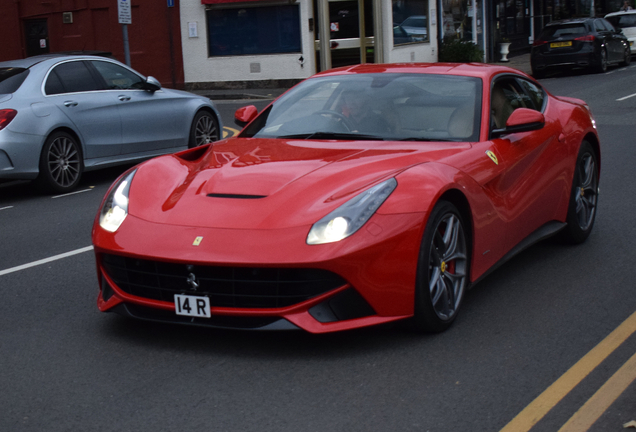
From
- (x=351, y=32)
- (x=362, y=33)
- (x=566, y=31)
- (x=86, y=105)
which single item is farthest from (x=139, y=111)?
(x=566, y=31)

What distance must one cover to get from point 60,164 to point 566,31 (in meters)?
19.8

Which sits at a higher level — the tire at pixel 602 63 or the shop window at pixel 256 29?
the shop window at pixel 256 29

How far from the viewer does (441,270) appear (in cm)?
454

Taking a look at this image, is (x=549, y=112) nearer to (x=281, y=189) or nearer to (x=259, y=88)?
(x=281, y=189)

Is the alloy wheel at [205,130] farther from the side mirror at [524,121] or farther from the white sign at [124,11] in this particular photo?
the side mirror at [524,121]

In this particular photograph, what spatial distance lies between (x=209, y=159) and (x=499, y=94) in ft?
6.52

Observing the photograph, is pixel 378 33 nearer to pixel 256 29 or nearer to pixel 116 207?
pixel 256 29

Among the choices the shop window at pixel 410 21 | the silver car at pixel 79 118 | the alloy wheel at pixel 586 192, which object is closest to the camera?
the alloy wheel at pixel 586 192

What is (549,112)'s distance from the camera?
6254mm

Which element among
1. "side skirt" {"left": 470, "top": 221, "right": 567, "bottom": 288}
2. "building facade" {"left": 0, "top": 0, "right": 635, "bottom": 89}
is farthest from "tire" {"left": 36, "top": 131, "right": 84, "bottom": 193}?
"building facade" {"left": 0, "top": 0, "right": 635, "bottom": 89}

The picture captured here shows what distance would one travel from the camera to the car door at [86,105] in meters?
10.1

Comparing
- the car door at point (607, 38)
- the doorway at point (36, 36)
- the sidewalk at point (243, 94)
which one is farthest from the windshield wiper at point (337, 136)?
the doorway at point (36, 36)

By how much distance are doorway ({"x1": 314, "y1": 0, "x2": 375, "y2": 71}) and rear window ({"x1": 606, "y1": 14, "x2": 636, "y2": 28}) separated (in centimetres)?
1063

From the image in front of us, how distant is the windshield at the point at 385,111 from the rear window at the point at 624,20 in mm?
28957
